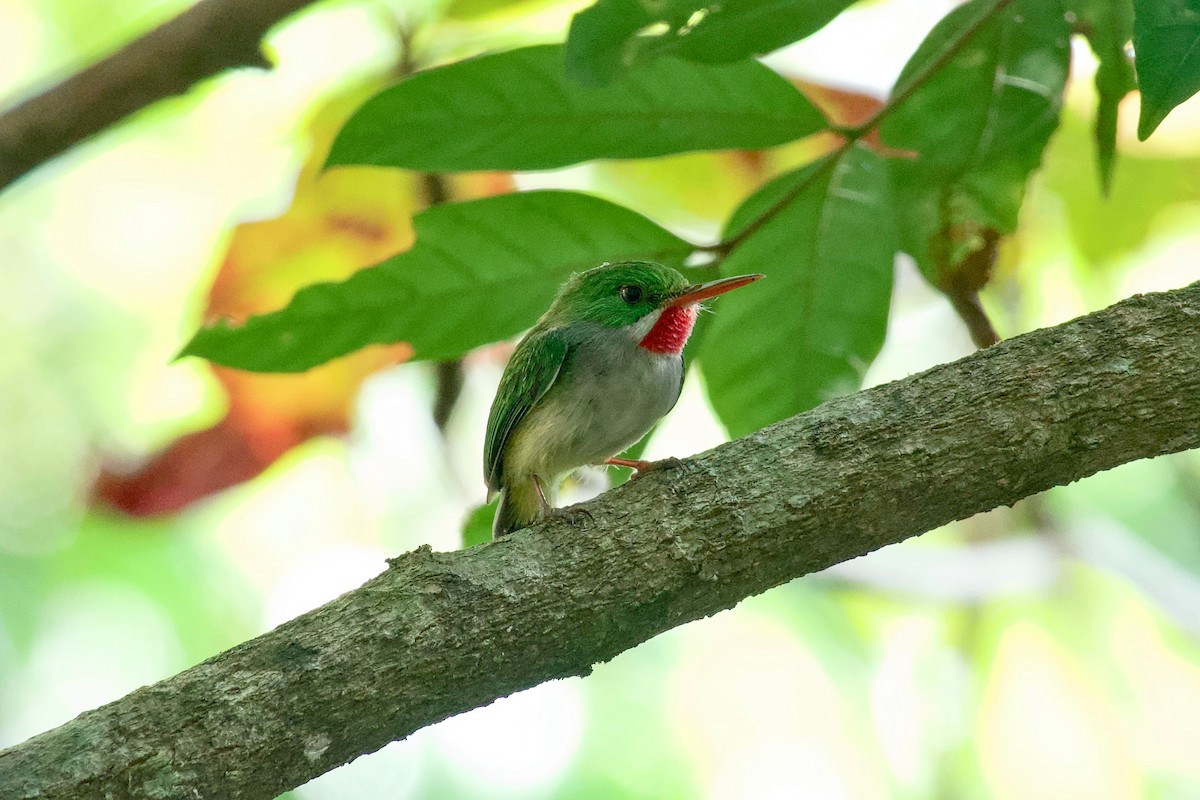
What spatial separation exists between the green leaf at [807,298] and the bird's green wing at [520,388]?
629mm

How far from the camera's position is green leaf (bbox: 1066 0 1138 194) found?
2.88m

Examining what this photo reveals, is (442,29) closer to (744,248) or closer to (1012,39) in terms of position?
(744,248)

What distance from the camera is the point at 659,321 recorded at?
3.48 m

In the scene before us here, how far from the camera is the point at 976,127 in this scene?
118 inches

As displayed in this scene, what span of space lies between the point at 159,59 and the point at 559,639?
161cm

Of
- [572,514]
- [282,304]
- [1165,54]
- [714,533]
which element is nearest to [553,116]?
[572,514]

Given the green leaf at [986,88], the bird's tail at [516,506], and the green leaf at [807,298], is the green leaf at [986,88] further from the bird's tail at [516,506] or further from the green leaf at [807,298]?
the bird's tail at [516,506]

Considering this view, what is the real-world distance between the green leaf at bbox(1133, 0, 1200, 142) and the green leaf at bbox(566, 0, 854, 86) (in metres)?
0.71

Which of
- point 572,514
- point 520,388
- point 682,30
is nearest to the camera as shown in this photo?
point 572,514

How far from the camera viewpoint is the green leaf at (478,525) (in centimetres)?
309

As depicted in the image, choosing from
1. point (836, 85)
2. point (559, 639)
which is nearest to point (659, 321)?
point (836, 85)

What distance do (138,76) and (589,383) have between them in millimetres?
1409

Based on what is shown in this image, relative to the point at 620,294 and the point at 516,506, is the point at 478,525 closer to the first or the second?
the point at 516,506

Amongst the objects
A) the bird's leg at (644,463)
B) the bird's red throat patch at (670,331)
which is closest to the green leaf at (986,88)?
the bird's red throat patch at (670,331)
